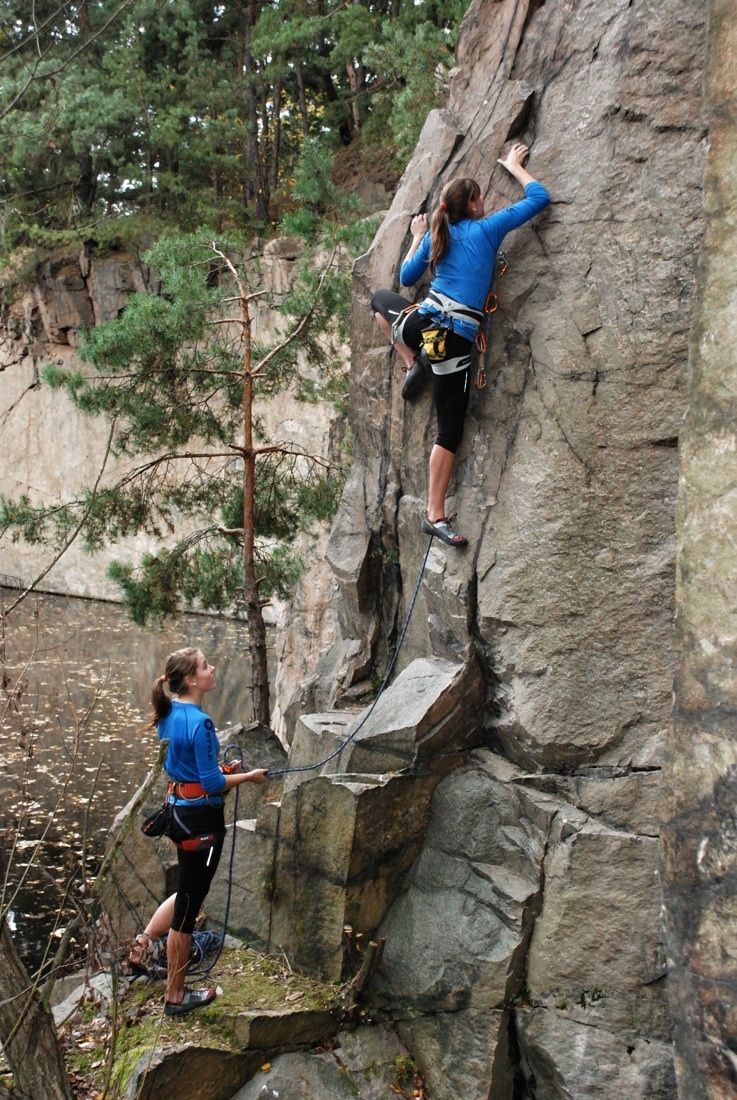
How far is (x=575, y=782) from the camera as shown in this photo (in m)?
5.42

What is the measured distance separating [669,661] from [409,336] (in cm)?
254

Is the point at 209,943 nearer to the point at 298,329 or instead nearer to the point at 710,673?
the point at 710,673

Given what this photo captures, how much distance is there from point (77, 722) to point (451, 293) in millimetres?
3164

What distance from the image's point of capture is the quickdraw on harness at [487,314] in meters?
5.87

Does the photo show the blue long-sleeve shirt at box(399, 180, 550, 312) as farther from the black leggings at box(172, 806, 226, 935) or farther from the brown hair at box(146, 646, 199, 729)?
the black leggings at box(172, 806, 226, 935)

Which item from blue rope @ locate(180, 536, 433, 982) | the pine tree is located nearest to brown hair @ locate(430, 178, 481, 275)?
blue rope @ locate(180, 536, 433, 982)

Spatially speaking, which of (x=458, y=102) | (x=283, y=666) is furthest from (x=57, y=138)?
(x=458, y=102)

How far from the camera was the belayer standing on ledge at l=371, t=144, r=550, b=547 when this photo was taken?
18.5ft

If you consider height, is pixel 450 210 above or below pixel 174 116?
below

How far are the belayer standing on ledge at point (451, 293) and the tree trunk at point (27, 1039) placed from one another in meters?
3.22

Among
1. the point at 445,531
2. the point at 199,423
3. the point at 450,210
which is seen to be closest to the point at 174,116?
the point at 199,423

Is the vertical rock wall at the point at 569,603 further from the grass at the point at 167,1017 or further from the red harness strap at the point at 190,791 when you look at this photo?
the red harness strap at the point at 190,791

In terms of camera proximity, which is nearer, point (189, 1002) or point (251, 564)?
point (189, 1002)

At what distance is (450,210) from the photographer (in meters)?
5.71
